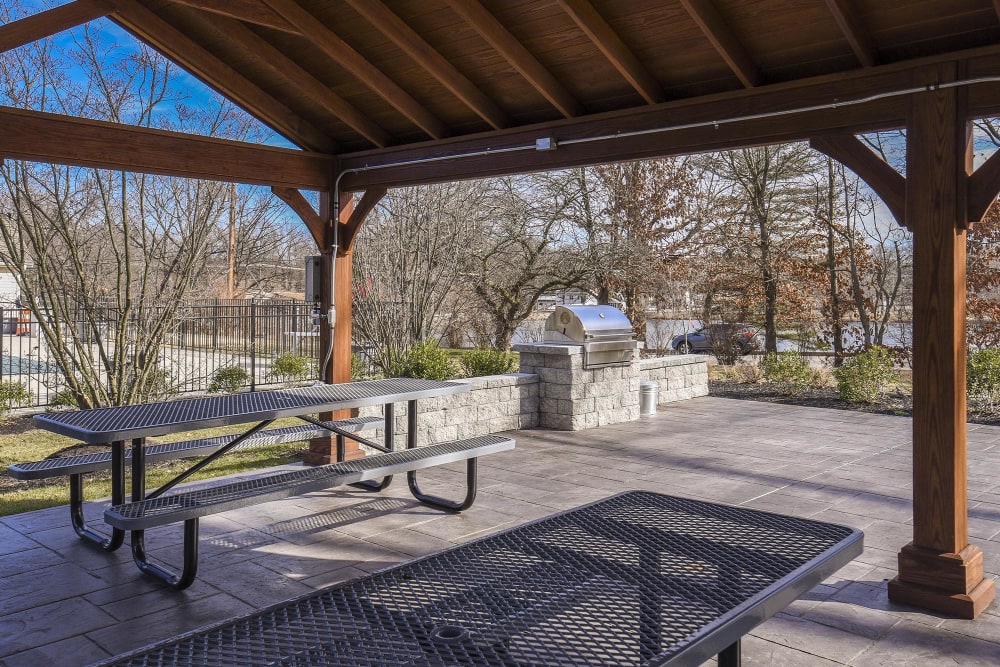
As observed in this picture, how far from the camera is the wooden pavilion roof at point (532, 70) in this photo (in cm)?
365

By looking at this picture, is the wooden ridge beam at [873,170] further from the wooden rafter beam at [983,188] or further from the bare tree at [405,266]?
the bare tree at [405,266]

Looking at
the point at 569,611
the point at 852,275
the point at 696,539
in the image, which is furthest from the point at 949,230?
the point at 852,275

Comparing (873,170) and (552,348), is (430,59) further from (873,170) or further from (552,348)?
(552,348)

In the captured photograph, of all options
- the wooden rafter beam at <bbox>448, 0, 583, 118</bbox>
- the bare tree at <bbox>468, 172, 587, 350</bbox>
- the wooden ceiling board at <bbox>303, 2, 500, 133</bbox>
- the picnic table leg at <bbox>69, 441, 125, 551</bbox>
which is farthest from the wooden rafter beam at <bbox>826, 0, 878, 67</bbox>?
the bare tree at <bbox>468, 172, 587, 350</bbox>

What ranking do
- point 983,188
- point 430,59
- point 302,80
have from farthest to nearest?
point 302,80, point 430,59, point 983,188

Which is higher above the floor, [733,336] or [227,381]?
[733,336]

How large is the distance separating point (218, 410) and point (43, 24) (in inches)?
91.5

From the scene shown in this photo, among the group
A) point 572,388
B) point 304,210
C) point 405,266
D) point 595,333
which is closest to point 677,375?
point 595,333

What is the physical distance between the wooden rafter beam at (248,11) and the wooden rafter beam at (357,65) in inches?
3.8

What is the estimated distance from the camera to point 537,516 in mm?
4898

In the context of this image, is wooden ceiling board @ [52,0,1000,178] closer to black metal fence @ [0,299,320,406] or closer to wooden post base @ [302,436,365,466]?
wooden post base @ [302,436,365,466]

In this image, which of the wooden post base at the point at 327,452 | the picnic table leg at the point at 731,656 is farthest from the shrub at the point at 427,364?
the picnic table leg at the point at 731,656

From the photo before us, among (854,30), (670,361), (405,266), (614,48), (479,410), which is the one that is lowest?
(479,410)

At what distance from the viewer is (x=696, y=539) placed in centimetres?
244
